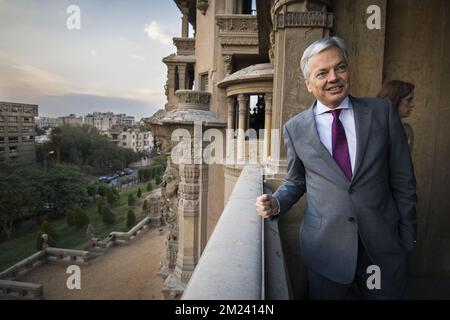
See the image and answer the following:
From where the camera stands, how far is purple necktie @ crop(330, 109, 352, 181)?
68.9 inches

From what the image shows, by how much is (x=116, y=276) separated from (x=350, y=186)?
17407 mm

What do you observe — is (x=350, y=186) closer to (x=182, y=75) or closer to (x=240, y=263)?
(x=240, y=263)

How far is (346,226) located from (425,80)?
2345 mm

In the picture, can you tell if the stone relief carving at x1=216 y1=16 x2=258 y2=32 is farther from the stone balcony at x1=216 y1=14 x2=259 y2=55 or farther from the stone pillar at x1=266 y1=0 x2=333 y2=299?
the stone pillar at x1=266 y1=0 x2=333 y2=299

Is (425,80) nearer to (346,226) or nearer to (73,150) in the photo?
(346,226)

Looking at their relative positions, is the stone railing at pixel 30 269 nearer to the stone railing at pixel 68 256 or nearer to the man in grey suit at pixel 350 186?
the stone railing at pixel 68 256

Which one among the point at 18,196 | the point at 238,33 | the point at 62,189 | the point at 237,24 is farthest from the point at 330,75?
the point at 62,189

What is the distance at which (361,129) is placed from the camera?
5.56ft

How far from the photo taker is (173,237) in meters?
12.2

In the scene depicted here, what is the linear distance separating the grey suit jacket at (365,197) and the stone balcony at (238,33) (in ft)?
35.7

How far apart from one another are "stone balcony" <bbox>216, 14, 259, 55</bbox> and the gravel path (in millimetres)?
11363

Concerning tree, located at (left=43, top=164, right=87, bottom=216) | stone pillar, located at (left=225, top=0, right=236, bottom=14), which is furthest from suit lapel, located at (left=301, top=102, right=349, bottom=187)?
tree, located at (left=43, top=164, right=87, bottom=216)

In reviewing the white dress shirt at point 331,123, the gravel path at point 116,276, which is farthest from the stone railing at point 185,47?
the white dress shirt at point 331,123

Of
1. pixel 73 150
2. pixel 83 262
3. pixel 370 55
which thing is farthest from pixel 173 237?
pixel 73 150
